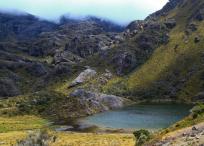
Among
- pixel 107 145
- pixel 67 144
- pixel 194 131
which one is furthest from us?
pixel 67 144

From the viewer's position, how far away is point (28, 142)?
366 feet

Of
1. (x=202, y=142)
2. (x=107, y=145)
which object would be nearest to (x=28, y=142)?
(x=107, y=145)

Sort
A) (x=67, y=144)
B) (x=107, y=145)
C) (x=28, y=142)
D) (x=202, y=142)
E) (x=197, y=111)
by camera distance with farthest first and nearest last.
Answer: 1. (x=67, y=144)
2. (x=107, y=145)
3. (x=28, y=142)
4. (x=197, y=111)
5. (x=202, y=142)

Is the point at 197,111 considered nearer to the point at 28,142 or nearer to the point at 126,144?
the point at 28,142

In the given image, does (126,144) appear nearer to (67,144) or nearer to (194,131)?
(67,144)

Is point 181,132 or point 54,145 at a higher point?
point 181,132

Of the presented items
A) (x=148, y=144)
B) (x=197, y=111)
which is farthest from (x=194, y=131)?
(x=197, y=111)

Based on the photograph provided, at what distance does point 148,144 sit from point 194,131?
24.0ft

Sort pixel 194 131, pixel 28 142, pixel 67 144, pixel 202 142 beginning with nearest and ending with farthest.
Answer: pixel 202 142 < pixel 194 131 < pixel 28 142 < pixel 67 144

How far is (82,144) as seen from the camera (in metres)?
157

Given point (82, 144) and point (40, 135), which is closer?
point (40, 135)

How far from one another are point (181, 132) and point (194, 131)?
2600 mm

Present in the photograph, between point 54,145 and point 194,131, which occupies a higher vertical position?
point 194,131

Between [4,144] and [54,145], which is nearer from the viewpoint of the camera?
[54,145]
